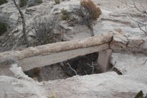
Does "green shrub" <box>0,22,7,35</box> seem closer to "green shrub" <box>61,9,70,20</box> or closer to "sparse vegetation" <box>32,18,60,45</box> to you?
"sparse vegetation" <box>32,18,60,45</box>

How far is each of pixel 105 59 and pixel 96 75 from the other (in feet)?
9.88

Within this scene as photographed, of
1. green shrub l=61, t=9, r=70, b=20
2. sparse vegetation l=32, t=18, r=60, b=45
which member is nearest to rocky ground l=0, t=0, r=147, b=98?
green shrub l=61, t=9, r=70, b=20

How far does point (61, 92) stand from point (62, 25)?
6.42 metres

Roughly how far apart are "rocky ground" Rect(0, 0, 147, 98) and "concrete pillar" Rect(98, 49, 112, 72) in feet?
0.75

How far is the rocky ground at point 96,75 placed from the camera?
7703 mm

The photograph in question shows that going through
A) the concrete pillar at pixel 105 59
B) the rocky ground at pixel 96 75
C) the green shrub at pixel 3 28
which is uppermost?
the rocky ground at pixel 96 75

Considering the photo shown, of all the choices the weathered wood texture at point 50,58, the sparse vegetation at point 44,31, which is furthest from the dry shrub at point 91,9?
the weathered wood texture at point 50,58

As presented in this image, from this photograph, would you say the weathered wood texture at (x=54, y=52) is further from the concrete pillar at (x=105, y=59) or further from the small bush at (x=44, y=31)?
the small bush at (x=44, y=31)

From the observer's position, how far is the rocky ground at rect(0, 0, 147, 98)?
7.70 m

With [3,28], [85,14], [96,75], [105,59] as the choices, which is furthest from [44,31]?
[96,75]

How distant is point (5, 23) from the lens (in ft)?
49.8

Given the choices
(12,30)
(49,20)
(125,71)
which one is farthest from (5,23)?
(125,71)

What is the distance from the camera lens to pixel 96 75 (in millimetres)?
9141

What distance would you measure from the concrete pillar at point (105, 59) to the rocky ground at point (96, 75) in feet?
0.75
